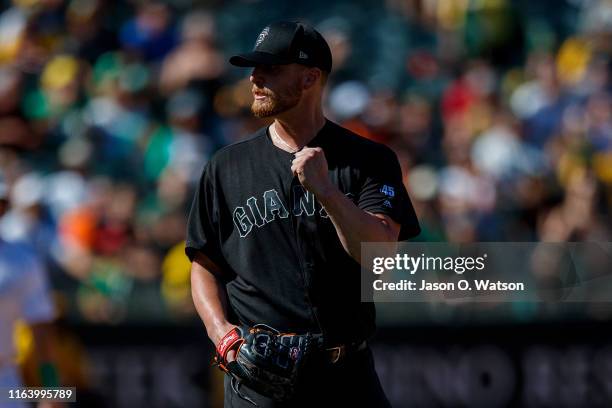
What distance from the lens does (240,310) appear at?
182 inches

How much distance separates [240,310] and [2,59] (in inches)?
286

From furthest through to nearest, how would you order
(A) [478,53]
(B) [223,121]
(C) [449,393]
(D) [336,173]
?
(A) [478,53] < (B) [223,121] < (C) [449,393] < (D) [336,173]

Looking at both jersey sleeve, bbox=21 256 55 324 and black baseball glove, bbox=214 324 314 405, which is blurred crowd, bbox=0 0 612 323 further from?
black baseball glove, bbox=214 324 314 405

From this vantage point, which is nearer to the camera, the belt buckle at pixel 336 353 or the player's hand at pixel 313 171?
the player's hand at pixel 313 171

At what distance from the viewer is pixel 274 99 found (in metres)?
4.47

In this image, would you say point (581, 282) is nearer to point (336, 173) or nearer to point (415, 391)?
point (415, 391)

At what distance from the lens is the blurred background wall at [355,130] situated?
766 centimetres

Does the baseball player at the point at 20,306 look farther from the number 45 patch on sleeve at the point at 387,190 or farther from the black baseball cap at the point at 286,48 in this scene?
the number 45 patch on sleeve at the point at 387,190

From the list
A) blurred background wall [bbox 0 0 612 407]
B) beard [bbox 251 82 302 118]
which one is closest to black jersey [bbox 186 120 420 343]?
beard [bbox 251 82 302 118]

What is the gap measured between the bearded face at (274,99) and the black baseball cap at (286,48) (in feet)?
0.34

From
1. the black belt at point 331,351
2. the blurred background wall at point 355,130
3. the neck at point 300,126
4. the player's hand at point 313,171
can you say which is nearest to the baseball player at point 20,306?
the blurred background wall at point 355,130

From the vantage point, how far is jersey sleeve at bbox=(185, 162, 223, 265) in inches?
182

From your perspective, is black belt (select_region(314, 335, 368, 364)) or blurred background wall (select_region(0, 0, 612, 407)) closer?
black belt (select_region(314, 335, 368, 364))

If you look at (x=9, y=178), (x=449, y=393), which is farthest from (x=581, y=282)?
A: (x=9, y=178)
